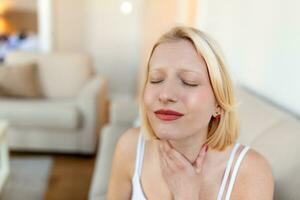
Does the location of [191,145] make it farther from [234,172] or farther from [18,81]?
[18,81]

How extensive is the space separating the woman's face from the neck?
6 cm

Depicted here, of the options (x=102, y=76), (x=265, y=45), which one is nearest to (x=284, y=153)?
(x=265, y=45)

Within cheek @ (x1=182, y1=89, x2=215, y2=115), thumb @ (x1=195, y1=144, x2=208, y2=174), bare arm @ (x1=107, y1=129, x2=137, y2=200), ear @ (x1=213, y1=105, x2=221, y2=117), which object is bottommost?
bare arm @ (x1=107, y1=129, x2=137, y2=200)

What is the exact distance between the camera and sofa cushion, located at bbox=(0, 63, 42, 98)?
322 cm

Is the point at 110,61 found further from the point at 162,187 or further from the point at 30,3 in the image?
the point at 162,187

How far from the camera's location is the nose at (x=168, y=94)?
97 cm

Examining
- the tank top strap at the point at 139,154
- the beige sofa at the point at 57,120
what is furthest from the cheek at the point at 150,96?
the beige sofa at the point at 57,120

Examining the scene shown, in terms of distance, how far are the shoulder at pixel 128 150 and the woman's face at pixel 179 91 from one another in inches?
10.5

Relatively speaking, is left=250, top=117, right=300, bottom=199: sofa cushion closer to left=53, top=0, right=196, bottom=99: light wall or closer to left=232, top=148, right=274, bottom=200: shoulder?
left=232, top=148, right=274, bottom=200: shoulder

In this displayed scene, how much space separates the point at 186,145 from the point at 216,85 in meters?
0.21

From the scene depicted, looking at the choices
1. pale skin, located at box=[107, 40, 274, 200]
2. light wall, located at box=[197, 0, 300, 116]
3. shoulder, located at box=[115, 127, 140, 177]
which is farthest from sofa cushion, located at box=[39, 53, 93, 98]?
pale skin, located at box=[107, 40, 274, 200]

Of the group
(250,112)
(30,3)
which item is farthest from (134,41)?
(250,112)

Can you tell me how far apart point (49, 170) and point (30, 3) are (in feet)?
14.8

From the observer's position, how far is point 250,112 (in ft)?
5.60
